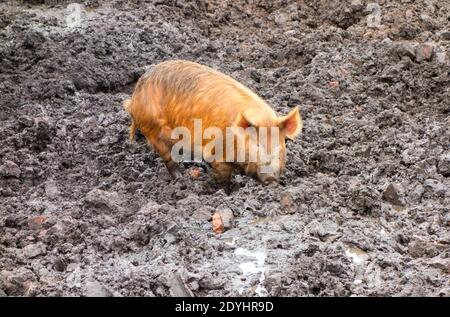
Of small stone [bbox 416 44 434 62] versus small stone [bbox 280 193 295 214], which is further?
small stone [bbox 416 44 434 62]

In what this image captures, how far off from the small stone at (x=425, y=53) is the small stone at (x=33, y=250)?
14.3ft

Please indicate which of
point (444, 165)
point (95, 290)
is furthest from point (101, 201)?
point (444, 165)

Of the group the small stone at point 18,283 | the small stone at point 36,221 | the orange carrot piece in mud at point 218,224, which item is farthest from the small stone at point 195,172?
the small stone at point 18,283

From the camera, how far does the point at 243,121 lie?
5512 millimetres

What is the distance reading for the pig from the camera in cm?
558

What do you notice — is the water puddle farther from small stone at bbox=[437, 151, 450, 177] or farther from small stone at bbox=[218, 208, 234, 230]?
small stone at bbox=[437, 151, 450, 177]

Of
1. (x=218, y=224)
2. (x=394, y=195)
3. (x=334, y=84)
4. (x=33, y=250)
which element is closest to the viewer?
(x=33, y=250)

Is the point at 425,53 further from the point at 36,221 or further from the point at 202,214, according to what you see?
the point at 36,221

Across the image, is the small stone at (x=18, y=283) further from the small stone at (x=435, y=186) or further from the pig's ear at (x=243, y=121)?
the small stone at (x=435, y=186)

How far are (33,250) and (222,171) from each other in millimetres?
1605

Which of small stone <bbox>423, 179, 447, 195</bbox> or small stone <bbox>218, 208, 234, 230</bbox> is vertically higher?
small stone <bbox>423, 179, 447, 195</bbox>

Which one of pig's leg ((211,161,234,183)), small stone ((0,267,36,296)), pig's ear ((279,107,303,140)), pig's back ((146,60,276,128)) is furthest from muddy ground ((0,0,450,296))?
pig's back ((146,60,276,128))

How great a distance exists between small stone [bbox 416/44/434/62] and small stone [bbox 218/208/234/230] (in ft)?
10.4

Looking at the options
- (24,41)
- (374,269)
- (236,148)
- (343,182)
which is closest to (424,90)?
(343,182)
